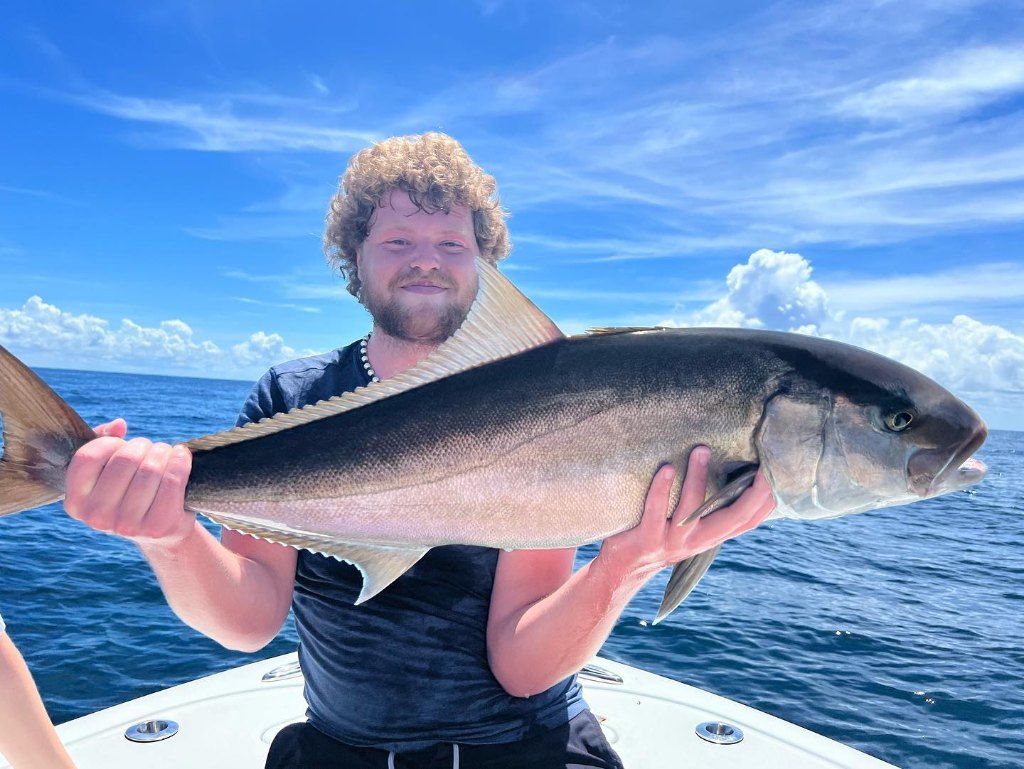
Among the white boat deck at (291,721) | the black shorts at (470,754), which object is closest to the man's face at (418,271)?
the black shorts at (470,754)

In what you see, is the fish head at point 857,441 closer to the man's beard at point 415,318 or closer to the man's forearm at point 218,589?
the man's beard at point 415,318

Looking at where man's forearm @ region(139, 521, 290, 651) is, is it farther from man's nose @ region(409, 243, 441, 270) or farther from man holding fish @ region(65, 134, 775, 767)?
man's nose @ region(409, 243, 441, 270)

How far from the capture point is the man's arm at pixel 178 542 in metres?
2.41

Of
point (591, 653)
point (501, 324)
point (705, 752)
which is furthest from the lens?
point (705, 752)

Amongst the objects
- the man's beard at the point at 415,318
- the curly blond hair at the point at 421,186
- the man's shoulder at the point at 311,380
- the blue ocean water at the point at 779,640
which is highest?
the curly blond hair at the point at 421,186

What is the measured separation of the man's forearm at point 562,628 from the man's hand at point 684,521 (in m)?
0.16

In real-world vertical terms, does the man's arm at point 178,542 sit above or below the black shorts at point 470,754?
above

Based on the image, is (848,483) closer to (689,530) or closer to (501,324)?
(689,530)

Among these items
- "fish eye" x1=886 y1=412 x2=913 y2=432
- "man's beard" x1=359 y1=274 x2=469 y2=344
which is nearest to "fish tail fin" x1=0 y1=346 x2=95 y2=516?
"man's beard" x1=359 y1=274 x2=469 y2=344

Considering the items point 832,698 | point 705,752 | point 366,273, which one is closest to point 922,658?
point 832,698

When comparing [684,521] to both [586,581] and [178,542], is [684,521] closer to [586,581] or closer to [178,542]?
[586,581]

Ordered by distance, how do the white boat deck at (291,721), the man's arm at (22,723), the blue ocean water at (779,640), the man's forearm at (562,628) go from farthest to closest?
the blue ocean water at (779,640) < the white boat deck at (291,721) < the man's arm at (22,723) < the man's forearm at (562,628)

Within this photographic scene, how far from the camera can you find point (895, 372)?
2.60 meters

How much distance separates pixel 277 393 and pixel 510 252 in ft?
5.38
